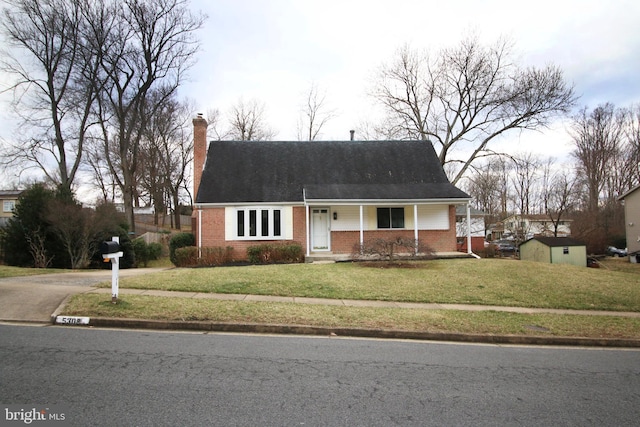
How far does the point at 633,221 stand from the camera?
29.5 m

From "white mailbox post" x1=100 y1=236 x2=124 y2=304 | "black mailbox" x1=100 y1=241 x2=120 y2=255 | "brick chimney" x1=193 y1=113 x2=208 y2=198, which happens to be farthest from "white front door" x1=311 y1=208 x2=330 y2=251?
"black mailbox" x1=100 y1=241 x2=120 y2=255

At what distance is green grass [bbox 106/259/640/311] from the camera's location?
35.0 feet

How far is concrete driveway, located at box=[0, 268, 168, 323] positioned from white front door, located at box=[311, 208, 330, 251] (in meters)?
10.4

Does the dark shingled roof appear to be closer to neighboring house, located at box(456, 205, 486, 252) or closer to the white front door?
the white front door

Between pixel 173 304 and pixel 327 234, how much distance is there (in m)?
12.4

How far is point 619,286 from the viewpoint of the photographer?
42.2ft

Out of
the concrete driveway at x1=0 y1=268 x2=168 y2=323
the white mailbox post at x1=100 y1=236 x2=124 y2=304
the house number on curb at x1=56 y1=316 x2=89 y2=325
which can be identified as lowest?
the house number on curb at x1=56 y1=316 x2=89 y2=325

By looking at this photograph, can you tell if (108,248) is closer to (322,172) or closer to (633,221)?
(322,172)

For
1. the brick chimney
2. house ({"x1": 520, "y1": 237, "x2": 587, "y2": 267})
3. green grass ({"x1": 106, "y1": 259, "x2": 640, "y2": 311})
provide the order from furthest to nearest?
1. the brick chimney
2. house ({"x1": 520, "y1": 237, "x2": 587, "y2": 267})
3. green grass ({"x1": 106, "y1": 259, "x2": 640, "y2": 311})

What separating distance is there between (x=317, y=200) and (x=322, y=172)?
11.6 feet

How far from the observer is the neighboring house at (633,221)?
28859mm

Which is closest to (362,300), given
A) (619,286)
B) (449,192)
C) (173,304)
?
(173,304)

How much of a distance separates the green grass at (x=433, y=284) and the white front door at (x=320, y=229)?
5.01m

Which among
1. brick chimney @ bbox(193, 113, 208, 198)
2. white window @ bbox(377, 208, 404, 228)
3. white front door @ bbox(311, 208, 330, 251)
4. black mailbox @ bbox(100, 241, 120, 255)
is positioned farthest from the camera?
brick chimney @ bbox(193, 113, 208, 198)
